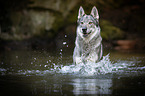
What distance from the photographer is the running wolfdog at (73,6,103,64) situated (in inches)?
278

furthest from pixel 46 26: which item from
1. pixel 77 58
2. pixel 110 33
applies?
pixel 77 58

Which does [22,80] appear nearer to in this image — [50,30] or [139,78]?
[139,78]

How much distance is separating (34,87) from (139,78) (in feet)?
7.03

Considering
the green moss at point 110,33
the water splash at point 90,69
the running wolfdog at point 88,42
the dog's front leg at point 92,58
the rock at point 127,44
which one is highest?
the green moss at point 110,33

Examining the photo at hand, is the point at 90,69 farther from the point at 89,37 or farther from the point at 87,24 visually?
the point at 87,24

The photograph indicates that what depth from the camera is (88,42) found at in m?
7.23

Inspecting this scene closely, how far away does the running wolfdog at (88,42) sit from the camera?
7066 mm

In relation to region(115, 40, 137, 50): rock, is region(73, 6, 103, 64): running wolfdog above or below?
below

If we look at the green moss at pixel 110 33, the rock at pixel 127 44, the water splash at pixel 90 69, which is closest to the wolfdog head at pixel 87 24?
the water splash at pixel 90 69

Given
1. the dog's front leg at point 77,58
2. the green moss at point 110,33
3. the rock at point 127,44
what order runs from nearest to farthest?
1. the dog's front leg at point 77,58
2. the rock at point 127,44
3. the green moss at point 110,33

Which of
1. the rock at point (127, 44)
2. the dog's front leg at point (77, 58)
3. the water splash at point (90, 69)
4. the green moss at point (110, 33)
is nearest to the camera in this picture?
the water splash at point (90, 69)

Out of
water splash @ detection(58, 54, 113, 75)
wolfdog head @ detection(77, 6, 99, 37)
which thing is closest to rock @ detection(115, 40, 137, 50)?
wolfdog head @ detection(77, 6, 99, 37)

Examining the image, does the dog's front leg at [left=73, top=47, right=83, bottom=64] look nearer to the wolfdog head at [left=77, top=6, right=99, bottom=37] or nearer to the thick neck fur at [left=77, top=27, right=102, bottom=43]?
the thick neck fur at [left=77, top=27, right=102, bottom=43]

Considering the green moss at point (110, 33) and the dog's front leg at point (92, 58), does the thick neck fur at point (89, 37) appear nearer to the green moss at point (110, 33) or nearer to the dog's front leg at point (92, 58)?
the dog's front leg at point (92, 58)
